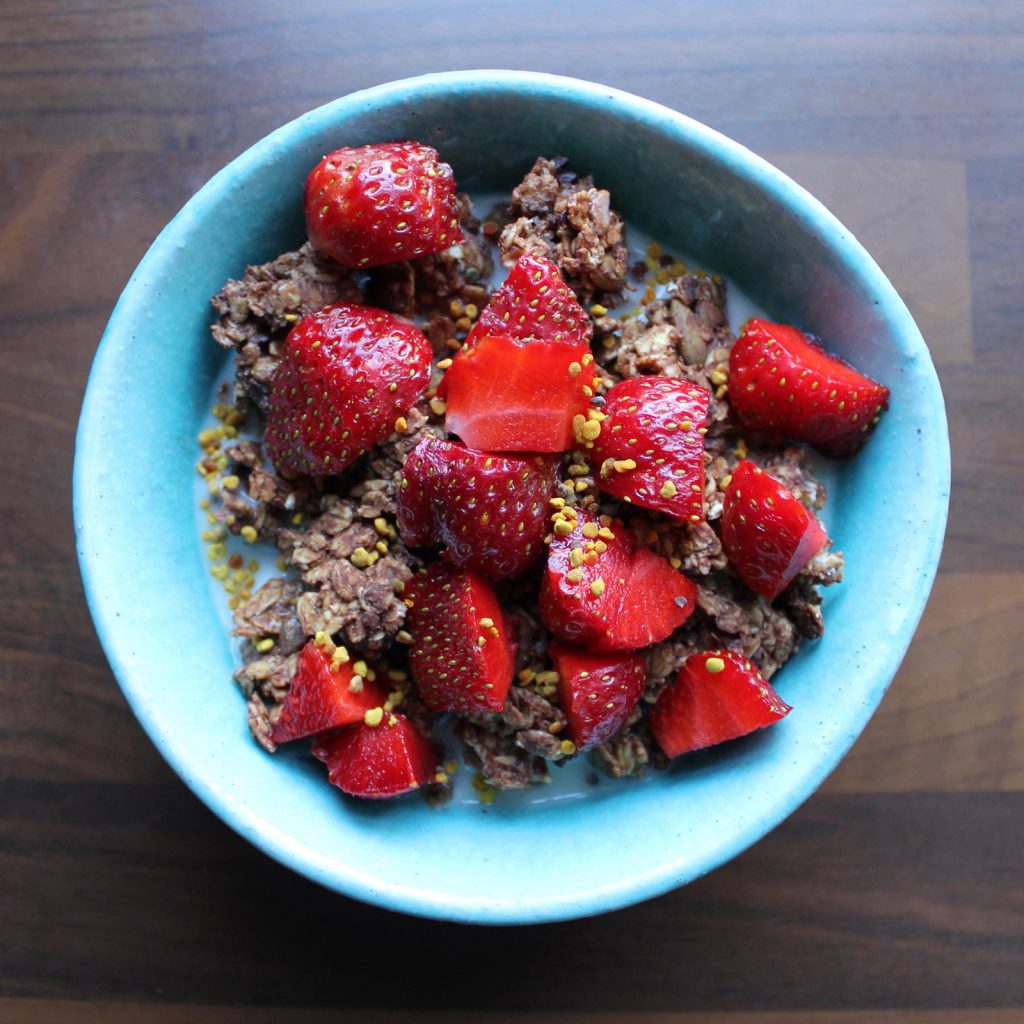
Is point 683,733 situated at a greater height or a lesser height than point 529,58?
lesser

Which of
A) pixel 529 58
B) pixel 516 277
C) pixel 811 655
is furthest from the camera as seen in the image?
pixel 529 58

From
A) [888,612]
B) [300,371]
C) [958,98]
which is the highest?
[958,98]

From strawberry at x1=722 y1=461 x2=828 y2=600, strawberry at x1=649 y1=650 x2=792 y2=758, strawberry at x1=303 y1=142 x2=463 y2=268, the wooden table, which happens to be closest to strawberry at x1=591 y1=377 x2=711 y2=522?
strawberry at x1=722 y1=461 x2=828 y2=600

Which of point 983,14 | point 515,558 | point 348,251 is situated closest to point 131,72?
point 348,251

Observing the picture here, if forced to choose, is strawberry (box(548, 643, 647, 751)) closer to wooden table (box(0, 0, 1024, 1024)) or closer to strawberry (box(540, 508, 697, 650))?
strawberry (box(540, 508, 697, 650))

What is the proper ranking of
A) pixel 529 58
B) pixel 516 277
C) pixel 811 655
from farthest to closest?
pixel 529 58, pixel 811 655, pixel 516 277

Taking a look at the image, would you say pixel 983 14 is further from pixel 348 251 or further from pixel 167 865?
pixel 167 865
